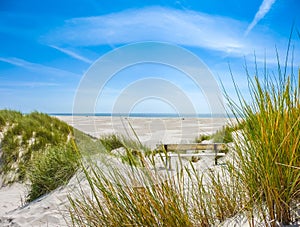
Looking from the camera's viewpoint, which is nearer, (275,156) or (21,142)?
(275,156)

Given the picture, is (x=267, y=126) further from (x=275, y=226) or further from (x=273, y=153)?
(x=275, y=226)

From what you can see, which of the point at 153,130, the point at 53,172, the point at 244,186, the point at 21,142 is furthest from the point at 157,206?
the point at 153,130

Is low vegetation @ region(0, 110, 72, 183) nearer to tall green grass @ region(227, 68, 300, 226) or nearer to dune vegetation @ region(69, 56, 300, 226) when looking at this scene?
dune vegetation @ region(69, 56, 300, 226)

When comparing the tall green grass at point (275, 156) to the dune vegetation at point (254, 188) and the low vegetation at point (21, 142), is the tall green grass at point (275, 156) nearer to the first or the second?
the dune vegetation at point (254, 188)

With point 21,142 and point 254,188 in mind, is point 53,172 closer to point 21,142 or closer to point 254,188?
point 21,142

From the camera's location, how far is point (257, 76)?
2.11 meters

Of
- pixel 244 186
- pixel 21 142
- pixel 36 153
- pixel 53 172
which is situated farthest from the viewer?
pixel 21 142

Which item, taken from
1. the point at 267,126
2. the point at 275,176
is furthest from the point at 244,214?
the point at 267,126

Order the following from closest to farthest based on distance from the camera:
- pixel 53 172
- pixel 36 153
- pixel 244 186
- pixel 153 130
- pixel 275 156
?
pixel 275 156 → pixel 244 186 → pixel 53 172 → pixel 36 153 → pixel 153 130

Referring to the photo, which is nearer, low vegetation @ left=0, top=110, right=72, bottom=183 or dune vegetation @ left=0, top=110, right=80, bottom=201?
dune vegetation @ left=0, top=110, right=80, bottom=201

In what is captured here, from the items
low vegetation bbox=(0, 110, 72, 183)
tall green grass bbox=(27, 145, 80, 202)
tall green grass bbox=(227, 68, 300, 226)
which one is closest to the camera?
tall green grass bbox=(227, 68, 300, 226)

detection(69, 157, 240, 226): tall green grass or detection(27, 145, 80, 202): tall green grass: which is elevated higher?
detection(69, 157, 240, 226): tall green grass

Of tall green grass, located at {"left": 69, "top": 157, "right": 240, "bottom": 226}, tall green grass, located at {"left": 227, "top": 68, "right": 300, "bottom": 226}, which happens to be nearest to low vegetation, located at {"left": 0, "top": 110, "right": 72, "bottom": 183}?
tall green grass, located at {"left": 69, "top": 157, "right": 240, "bottom": 226}

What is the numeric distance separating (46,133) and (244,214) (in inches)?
283
